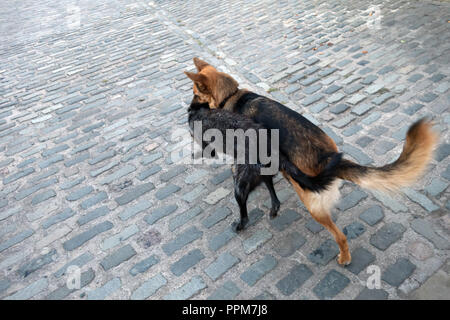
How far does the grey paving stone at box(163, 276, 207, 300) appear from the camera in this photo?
2.96 metres

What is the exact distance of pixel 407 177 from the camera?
2496 millimetres

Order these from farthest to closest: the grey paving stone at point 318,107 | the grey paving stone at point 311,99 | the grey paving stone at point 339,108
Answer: the grey paving stone at point 311,99, the grey paving stone at point 318,107, the grey paving stone at point 339,108

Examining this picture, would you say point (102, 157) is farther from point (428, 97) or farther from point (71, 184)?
point (428, 97)

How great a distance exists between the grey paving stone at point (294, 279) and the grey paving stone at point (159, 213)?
1.50 metres

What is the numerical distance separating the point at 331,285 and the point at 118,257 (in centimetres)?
204

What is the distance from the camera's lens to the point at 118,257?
11.1 feet

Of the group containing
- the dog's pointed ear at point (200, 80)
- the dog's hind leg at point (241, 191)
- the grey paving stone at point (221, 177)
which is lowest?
the grey paving stone at point (221, 177)

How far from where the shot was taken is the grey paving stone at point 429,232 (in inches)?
119

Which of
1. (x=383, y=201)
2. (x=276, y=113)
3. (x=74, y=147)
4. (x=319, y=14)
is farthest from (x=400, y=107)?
(x=74, y=147)

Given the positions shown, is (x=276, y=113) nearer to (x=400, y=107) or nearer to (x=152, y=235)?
(x=152, y=235)

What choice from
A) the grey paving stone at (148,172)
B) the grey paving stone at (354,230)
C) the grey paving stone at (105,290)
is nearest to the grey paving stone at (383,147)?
the grey paving stone at (354,230)
